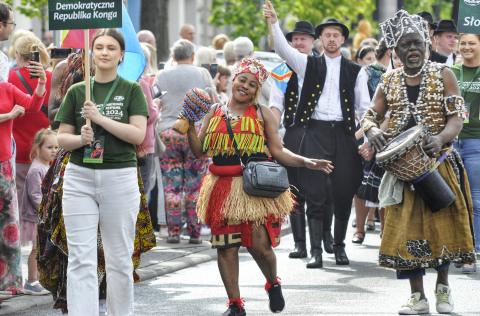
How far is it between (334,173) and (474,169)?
1.29 meters

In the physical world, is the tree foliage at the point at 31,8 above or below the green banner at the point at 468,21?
above

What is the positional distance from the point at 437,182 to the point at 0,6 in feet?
11.1

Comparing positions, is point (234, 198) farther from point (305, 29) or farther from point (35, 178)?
point (305, 29)

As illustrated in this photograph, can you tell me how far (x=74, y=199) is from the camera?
26.2 ft

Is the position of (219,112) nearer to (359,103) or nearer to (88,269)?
(88,269)

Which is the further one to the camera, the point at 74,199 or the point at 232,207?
the point at 232,207

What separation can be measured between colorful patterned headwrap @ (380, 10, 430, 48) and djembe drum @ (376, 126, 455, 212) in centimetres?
72

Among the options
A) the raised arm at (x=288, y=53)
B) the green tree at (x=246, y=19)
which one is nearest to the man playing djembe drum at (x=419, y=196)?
the raised arm at (x=288, y=53)

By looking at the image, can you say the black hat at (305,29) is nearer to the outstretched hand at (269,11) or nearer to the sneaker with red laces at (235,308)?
the outstretched hand at (269,11)

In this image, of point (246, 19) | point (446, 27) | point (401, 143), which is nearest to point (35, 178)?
point (401, 143)

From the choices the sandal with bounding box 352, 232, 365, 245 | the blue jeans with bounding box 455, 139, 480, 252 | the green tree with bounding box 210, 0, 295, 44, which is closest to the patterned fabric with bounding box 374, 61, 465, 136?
the blue jeans with bounding box 455, 139, 480, 252

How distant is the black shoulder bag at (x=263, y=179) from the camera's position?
887 centimetres

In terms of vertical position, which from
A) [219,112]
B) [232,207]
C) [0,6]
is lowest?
[232,207]

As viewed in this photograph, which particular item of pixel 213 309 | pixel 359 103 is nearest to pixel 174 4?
pixel 359 103
